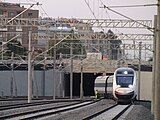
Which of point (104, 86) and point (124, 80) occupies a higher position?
point (124, 80)

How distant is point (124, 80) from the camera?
4938cm

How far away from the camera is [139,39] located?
2331 inches

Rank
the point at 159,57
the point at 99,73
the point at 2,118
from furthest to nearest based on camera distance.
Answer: the point at 99,73
the point at 2,118
the point at 159,57

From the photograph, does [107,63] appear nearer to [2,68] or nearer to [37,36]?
[2,68]

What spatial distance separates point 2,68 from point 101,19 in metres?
48.2

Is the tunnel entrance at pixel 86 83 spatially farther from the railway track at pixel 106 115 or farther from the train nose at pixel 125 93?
the railway track at pixel 106 115

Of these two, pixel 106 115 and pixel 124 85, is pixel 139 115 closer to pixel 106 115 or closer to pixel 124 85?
pixel 106 115

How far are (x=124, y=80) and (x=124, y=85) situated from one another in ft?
1.55

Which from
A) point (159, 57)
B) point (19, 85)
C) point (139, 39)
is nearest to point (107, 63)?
point (19, 85)

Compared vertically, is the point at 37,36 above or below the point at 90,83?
above

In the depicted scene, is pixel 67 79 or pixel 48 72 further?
pixel 67 79

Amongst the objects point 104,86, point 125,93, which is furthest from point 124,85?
point 104,86

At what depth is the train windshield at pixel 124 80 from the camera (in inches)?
1935

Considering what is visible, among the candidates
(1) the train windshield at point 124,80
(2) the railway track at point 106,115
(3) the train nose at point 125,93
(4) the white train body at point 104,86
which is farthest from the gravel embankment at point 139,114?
(4) the white train body at point 104,86
